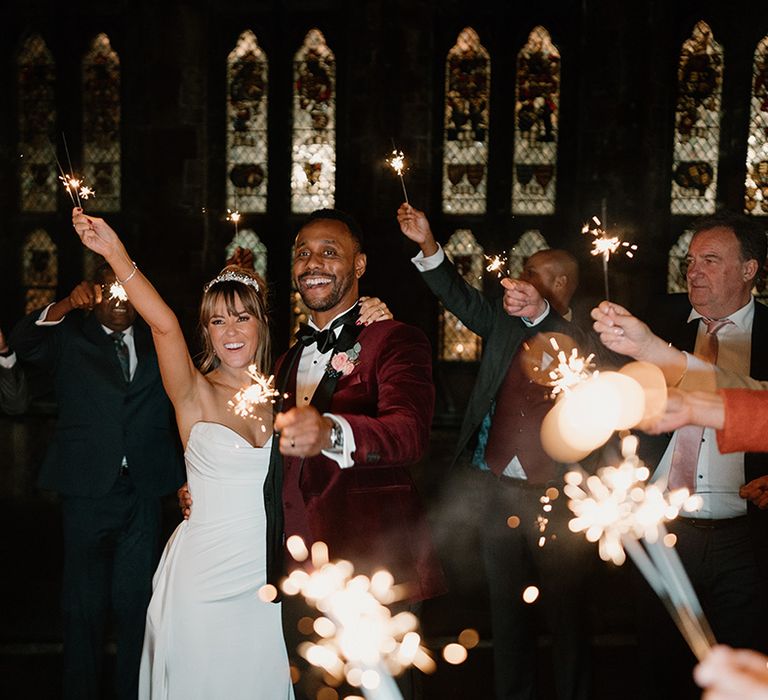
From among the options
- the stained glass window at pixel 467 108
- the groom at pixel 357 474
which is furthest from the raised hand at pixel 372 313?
the stained glass window at pixel 467 108

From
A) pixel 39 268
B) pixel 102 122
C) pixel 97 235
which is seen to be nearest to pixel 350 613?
pixel 97 235

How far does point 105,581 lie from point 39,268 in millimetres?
4784

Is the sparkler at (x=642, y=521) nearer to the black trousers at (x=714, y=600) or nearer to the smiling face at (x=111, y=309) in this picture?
the black trousers at (x=714, y=600)

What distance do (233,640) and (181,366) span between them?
1039 millimetres

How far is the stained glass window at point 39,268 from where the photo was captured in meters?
7.27

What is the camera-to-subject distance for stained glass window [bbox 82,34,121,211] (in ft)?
23.4

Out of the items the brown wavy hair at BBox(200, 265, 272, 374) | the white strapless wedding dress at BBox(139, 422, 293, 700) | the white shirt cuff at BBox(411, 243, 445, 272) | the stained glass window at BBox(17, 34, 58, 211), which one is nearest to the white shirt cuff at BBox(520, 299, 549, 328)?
the white shirt cuff at BBox(411, 243, 445, 272)

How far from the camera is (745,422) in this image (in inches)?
75.5

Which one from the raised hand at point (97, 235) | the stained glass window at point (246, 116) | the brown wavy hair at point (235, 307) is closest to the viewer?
the raised hand at point (97, 235)

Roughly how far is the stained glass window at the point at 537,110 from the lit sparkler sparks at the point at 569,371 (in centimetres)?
395

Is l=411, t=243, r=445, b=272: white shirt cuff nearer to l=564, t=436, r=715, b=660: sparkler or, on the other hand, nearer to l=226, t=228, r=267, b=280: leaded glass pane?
l=564, t=436, r=715, b=660: sparkler

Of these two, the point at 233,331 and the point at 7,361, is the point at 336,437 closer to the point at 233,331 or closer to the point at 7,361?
the point at 233,331

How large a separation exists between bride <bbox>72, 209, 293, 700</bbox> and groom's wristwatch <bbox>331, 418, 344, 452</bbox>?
79 centimetres

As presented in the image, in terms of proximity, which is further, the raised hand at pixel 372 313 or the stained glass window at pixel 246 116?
the stained glass window at pixel 246 116
